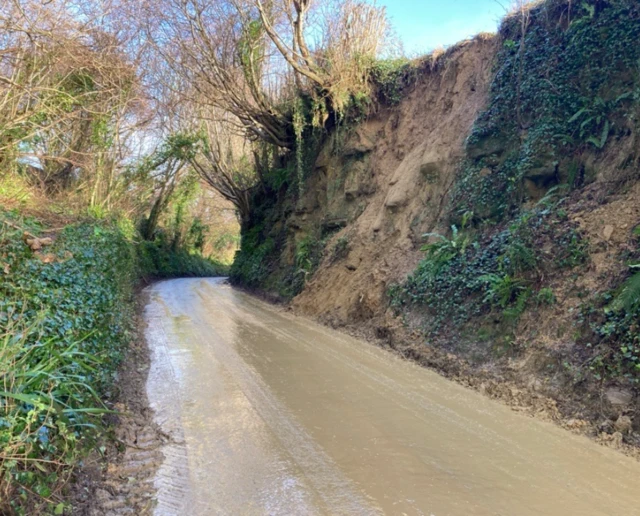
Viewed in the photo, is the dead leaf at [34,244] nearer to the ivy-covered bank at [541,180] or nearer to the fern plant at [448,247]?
the ivy-covered bank at [541,180]

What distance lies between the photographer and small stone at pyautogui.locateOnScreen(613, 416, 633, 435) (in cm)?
444

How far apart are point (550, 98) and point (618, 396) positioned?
20.2ft

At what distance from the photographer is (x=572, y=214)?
7.05 metres

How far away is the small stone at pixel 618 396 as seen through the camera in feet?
15.2

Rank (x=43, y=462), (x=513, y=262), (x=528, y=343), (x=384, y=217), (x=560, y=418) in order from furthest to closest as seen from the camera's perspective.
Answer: (x=384, y=217) < (x=513, y=262) < (x=528, y=343) < (x=560, y=418) < (x=43, y=462)

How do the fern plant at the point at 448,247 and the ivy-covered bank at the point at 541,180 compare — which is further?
the fern plant at the point at 448,247

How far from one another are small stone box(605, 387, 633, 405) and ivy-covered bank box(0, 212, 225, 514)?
4996 mm

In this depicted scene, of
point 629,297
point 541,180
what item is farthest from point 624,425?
point 541,180

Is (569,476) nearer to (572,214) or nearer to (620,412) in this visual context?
(620,412)

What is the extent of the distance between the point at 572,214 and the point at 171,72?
17778mm

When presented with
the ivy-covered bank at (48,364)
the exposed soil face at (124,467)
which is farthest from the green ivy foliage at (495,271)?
the ivy-covered bank at (48,364)

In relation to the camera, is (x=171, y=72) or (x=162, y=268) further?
(x=162, y=268)

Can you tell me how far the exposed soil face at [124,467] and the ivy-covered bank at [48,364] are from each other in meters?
0.18

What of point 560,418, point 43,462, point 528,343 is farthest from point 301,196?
point 43,462
